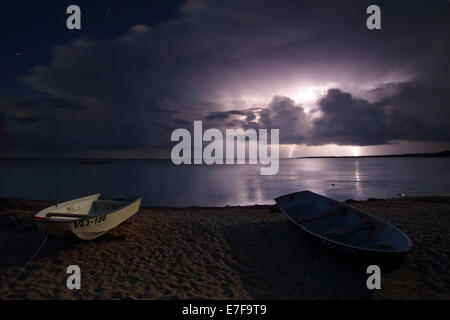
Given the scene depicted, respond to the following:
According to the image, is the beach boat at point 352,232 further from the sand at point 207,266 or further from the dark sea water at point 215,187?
the dark sea water at point 215,187

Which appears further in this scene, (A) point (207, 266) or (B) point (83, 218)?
(B) point (83, 218)

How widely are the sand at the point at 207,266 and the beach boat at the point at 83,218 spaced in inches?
21.0

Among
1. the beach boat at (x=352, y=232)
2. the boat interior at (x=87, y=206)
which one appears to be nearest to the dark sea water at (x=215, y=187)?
the boat interior at (x=87, y=206)

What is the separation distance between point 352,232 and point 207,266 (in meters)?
4.46

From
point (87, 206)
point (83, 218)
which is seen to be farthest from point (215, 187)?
point (83, 218)

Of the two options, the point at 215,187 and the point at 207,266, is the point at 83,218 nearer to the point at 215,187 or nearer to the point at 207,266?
the point at 207,266

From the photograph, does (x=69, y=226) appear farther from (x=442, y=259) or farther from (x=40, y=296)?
(x=442, y=259)

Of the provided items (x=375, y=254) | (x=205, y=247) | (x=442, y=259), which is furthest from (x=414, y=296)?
(x=205, y=247)

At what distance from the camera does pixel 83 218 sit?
718 cm

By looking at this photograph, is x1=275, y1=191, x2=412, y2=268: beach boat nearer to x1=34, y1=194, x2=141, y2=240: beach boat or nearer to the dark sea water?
x1=34, y1=194, x2=141, y2=240: beach boat

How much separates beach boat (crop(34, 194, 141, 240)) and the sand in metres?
0.53
